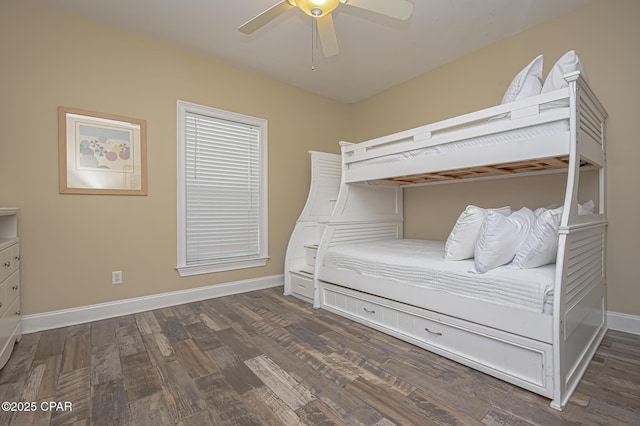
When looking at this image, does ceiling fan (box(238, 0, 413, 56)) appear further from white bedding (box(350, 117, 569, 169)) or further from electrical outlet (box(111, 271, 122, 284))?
electrical outlet (box(111, 271, 122, 284))

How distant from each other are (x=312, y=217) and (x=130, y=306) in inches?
77.7

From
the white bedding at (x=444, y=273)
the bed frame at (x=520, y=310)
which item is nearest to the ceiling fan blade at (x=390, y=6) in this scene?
the bed frame at (x=520, y=310)

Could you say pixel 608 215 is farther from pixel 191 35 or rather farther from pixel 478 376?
pixel 191 35

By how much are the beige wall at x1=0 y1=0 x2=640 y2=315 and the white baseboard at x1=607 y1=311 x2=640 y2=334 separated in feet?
0.21

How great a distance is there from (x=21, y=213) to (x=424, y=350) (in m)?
3.08

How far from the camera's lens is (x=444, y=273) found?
187 cm

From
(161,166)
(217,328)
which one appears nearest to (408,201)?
(217,328)

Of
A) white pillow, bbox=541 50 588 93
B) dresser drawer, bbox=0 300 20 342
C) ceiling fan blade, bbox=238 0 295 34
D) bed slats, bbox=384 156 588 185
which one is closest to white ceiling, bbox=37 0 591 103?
ceiling fan blade, bbox=238 0 295 34

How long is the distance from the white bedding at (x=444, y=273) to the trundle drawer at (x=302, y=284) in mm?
335

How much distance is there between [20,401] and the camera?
4.63 feet

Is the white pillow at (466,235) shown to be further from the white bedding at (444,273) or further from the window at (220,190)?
the window at (220,190)

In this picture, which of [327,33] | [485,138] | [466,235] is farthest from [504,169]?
[327,33]

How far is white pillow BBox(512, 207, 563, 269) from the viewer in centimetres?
162

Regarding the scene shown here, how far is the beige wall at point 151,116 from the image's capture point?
2.15 metres
